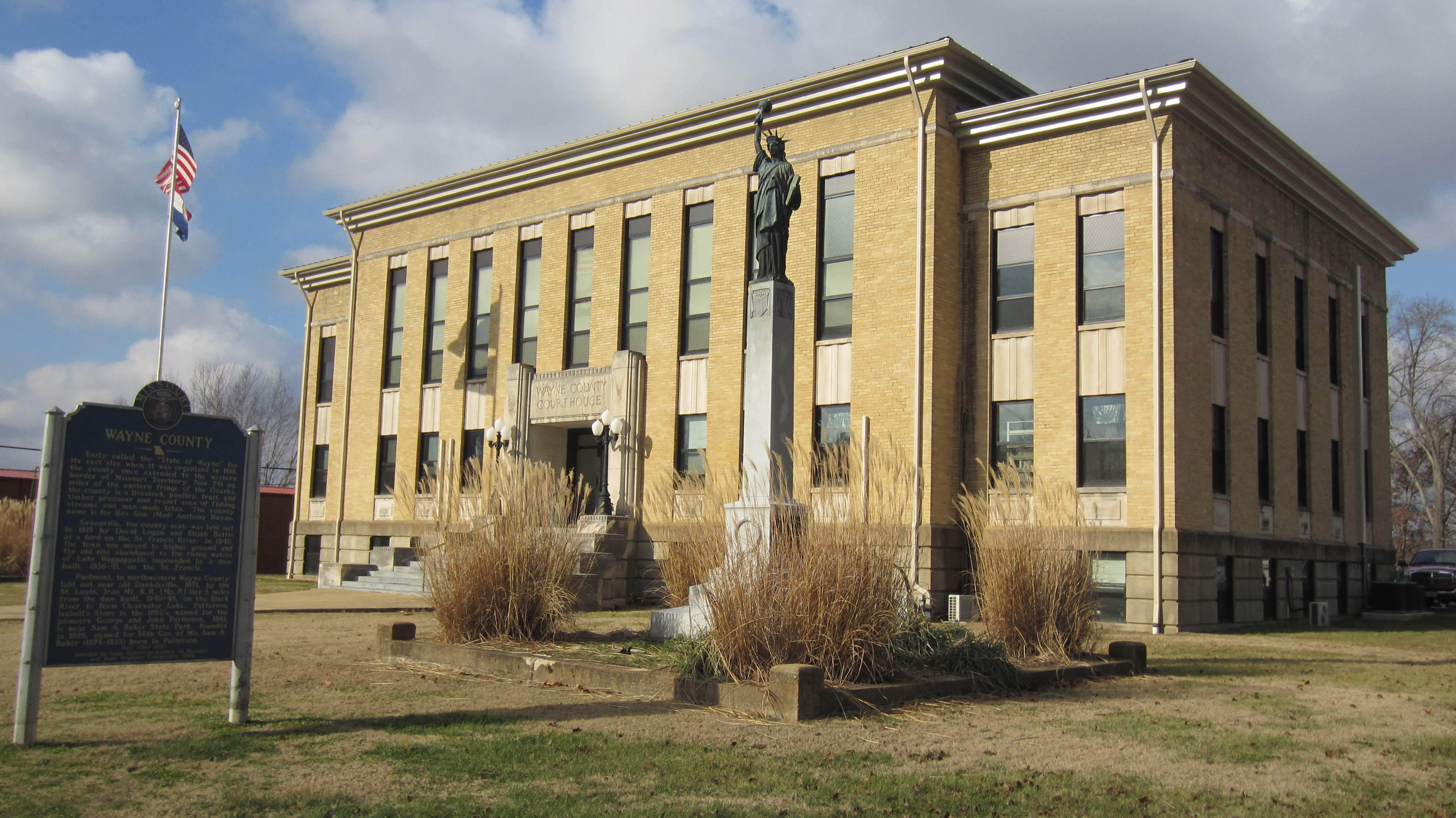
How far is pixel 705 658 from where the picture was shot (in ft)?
30.5

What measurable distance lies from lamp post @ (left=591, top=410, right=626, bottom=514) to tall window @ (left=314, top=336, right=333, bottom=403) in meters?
12.4

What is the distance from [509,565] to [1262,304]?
1737cm

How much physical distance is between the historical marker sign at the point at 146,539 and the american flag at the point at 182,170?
23184 mm

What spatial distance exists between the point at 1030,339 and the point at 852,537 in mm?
12411

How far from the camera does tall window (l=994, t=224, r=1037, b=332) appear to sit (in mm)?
20531

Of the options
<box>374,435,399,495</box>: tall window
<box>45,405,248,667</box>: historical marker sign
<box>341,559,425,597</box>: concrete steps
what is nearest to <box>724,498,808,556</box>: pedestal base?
<box>45,405,248,667</box>: historical marker sign

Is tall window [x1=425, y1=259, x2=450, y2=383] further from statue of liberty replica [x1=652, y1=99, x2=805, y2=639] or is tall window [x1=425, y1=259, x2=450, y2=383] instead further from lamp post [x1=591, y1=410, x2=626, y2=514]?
statue of liberty replica [x1=652, y1=99, x2=805, y2=639]

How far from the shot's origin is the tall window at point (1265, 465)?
71.7 ft

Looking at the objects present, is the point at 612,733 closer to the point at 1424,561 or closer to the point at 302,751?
the point at 302,751

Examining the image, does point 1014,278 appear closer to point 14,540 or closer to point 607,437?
point 607,437

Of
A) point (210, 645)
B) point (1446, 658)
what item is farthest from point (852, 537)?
point (1446, 658)

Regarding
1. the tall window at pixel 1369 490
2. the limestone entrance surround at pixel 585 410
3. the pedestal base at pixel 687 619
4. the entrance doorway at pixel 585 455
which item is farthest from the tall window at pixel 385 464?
the tall window at pixel 1369 490

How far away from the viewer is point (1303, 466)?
23875 mm

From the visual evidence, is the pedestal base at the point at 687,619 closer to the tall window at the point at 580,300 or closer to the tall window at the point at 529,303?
the tall window at the point at 580,300
